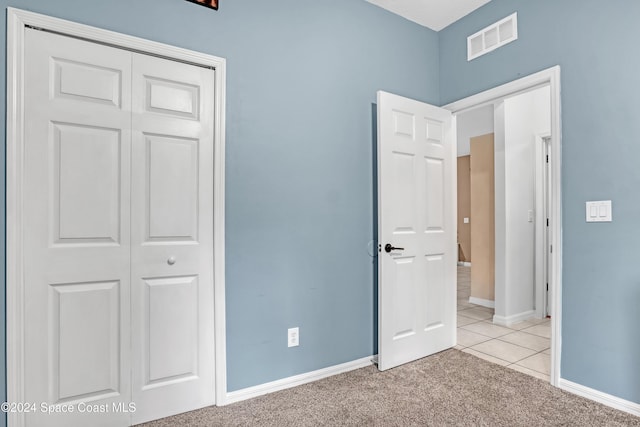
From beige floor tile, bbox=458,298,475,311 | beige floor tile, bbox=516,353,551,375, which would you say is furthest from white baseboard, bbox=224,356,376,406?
beige floor tile, bbox=458,298,475,311

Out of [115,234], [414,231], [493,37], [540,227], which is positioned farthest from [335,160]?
[540,227]

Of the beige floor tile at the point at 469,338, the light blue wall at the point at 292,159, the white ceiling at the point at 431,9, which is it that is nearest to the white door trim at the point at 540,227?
the beige floor tile at the point at 469,338

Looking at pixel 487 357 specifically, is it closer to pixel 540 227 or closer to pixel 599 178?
pixel 599 178

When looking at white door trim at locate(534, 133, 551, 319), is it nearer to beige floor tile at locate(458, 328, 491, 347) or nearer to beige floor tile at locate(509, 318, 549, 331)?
beige floor tile at locate(509, 318, 549, 331)

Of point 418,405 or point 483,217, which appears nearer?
point 418,405

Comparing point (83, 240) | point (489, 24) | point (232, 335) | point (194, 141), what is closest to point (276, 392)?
point (232, 335)

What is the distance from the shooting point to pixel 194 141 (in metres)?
2.10

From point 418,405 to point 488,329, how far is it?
6.23ft

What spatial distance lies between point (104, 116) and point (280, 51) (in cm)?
113

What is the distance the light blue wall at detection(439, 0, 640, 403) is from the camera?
80.3 inches

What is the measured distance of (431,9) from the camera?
288cm

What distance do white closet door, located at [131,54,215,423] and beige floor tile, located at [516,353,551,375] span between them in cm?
227

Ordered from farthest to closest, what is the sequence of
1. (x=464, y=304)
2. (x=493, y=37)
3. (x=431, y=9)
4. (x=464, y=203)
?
(x=464, y=203) < (x=464, y=304) < (x=431, y=9) < (x=493, y=37)

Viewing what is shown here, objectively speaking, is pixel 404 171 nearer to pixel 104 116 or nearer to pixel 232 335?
pixel 232 335
